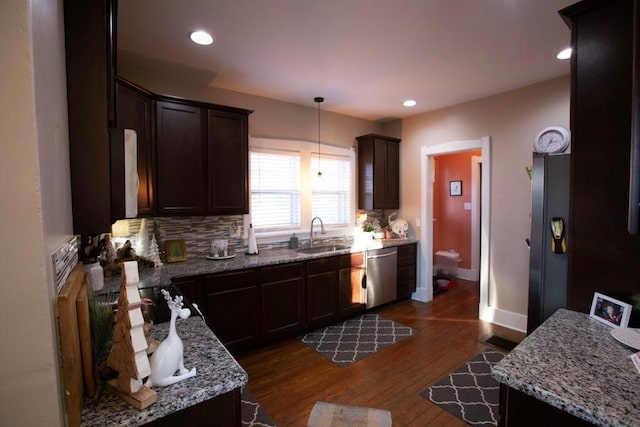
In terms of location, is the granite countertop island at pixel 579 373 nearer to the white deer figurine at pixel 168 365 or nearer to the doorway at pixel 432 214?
the white deer figurine at pixel 168 365

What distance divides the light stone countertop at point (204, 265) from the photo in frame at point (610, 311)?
240cm

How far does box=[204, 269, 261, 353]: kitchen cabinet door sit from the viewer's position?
273cm

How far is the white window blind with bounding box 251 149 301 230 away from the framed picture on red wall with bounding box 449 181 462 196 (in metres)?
3.44

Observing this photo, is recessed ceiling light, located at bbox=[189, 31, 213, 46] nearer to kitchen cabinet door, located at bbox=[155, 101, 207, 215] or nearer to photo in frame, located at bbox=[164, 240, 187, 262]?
kitchen cabinet door, located at bbox=[155, 101, 207, 215]

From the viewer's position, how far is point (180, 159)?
2.84m

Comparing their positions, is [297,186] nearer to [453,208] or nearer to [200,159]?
[200,159]

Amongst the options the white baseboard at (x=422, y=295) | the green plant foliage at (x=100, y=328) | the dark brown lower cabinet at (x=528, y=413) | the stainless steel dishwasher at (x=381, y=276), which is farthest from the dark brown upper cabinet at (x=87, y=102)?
the white baseboard at (x=422, y=295)

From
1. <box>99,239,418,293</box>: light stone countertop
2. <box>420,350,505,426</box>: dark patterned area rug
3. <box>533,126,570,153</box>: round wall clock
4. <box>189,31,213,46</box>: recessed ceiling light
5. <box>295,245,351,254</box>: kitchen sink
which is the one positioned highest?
<box>189,31,213,46</box>: recessed ceiling light

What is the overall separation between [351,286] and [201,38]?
9.94 feet

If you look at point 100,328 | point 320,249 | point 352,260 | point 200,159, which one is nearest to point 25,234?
point 100,328

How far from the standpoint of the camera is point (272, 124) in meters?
3.77

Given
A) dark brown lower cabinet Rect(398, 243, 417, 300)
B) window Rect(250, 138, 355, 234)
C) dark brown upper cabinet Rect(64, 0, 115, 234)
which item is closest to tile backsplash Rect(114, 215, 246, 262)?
window Rect(250, 138, 355, 234)

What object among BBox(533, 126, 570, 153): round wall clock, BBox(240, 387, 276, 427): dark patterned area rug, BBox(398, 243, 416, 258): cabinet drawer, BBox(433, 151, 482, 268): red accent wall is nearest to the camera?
BBox(240, 387, 276, 427): dark patterned area rug

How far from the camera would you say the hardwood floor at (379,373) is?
2211 mm
